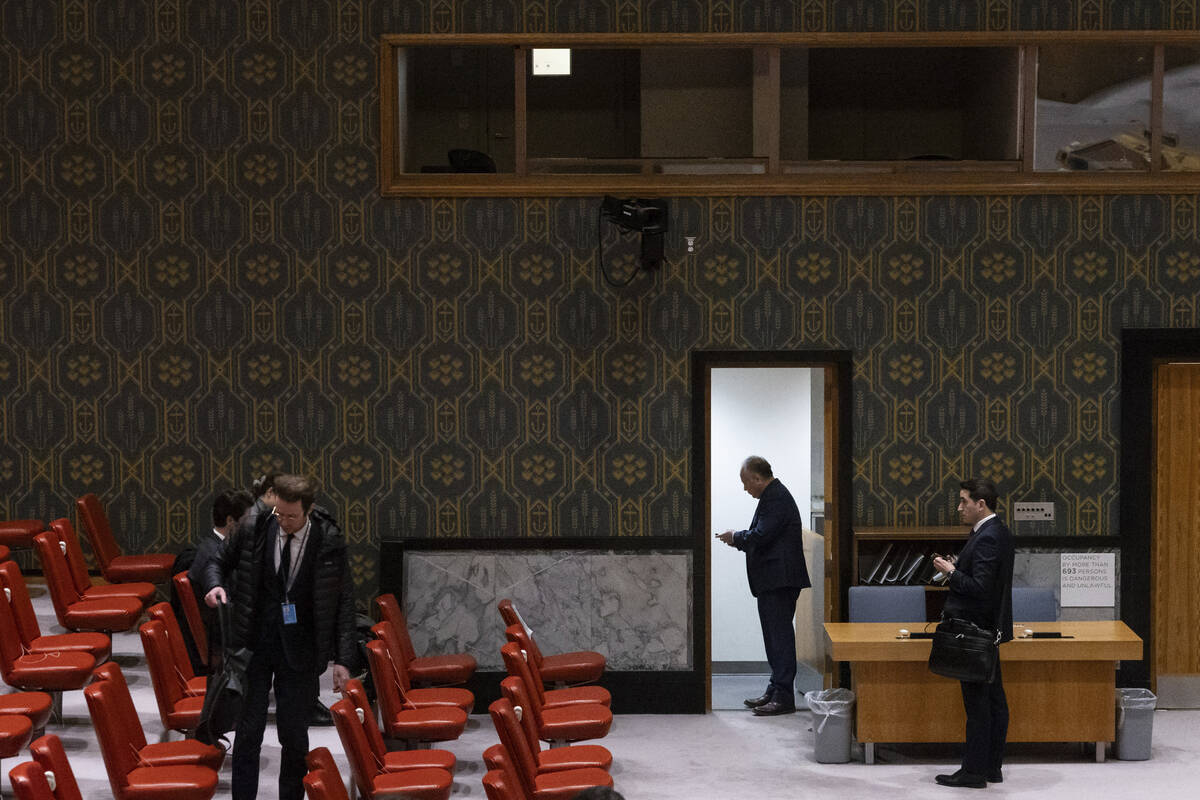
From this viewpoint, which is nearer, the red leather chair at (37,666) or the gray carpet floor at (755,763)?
the red leather chair at (37,666)

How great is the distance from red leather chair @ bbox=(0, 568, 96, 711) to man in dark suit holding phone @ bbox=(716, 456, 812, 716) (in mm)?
3352

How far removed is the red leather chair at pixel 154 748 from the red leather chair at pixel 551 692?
1582 mm

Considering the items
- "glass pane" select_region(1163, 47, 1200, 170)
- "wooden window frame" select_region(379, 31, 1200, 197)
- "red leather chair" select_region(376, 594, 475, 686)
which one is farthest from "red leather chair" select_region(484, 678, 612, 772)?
"glass pane" select_region(1163, 47, 1200, 170)

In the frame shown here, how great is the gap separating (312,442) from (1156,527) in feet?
15.7

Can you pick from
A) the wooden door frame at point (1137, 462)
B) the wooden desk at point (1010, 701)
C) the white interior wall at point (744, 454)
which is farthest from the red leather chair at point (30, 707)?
the wooden door frame at point (1137, 462)

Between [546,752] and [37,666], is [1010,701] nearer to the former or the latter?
[546,752]

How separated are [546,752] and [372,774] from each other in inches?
35.2

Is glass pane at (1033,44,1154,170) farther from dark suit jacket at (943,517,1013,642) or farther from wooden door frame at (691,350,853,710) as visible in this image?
dark suit jacket at (943,517,1013,642)

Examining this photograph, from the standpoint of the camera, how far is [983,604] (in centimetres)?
603

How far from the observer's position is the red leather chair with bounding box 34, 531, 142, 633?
636 cm

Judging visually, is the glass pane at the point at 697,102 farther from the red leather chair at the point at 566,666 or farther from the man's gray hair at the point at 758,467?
the red leather chair at the point at 566,666

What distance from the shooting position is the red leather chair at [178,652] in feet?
18.5

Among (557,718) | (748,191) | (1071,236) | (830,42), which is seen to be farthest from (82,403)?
(1071,236)

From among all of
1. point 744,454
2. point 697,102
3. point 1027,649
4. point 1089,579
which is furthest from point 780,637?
point 697,102
